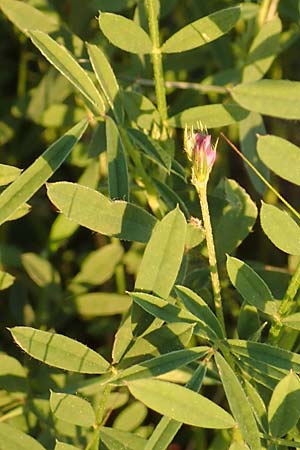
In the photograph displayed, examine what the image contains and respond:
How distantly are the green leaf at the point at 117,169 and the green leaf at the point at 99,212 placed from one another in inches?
1.2

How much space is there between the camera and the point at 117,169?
1135mm

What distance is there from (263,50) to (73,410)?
64 cm

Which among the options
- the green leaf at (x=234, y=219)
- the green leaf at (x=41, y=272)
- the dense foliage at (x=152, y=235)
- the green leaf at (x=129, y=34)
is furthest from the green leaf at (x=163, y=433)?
the green leaf at (x=41, y=272)

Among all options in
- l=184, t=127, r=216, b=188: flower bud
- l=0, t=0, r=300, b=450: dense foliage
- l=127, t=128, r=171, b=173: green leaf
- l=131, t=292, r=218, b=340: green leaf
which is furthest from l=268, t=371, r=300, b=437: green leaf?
l=127, t=128, r=171, b=173: green leaf

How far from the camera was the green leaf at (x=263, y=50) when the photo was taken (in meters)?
1.39

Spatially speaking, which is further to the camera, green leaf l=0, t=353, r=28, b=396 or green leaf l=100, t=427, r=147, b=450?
green leaf l=0, t=353, r=28, b=396

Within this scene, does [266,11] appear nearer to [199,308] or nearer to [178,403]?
[199,308]

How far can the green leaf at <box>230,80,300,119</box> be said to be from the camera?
3.88 ft

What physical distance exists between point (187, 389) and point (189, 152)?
24cm

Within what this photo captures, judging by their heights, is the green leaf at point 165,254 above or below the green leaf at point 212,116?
below

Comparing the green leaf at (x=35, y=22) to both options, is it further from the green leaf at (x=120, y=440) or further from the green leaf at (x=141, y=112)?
the green leaf at (x=120, y=440)

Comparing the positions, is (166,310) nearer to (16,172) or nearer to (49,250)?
(16,172)

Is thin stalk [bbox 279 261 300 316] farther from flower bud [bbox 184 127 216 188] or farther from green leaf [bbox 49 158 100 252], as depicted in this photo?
green leaf [bbox 49 158 100 252]

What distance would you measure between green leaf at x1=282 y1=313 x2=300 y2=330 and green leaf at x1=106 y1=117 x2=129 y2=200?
9.4 inches
